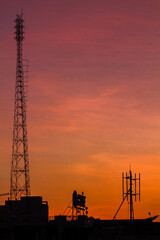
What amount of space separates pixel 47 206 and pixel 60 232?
96.0 feet

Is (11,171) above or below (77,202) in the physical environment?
above

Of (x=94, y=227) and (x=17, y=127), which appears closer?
(x=94, y=227)

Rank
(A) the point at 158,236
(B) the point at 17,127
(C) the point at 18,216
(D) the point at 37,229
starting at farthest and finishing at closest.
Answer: (B) the point at 17,127 → (C) the point at 18,216 → (A) the point at 158,236 → (D) the point at 37,229

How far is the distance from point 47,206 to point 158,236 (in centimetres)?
3021

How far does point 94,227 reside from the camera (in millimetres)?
113562

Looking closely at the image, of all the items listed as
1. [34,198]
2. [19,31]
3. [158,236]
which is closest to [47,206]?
[34,198]

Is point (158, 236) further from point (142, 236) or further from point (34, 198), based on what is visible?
point (34, 198)

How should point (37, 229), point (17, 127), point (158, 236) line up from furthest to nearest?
point (17, 127)
point (158, 236)
point (37, 229)

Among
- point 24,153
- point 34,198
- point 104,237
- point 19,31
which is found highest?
point 19,31

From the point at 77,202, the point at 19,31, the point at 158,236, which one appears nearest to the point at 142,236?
the point at 158,236

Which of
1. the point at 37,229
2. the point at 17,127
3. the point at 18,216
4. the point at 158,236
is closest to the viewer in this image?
the point at 37,229

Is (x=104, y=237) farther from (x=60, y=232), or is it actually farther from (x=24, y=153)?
(x=24, y=153)

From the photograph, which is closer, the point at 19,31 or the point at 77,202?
the point at 77,202

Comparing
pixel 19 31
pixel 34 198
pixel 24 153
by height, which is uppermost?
pixel 19 31
